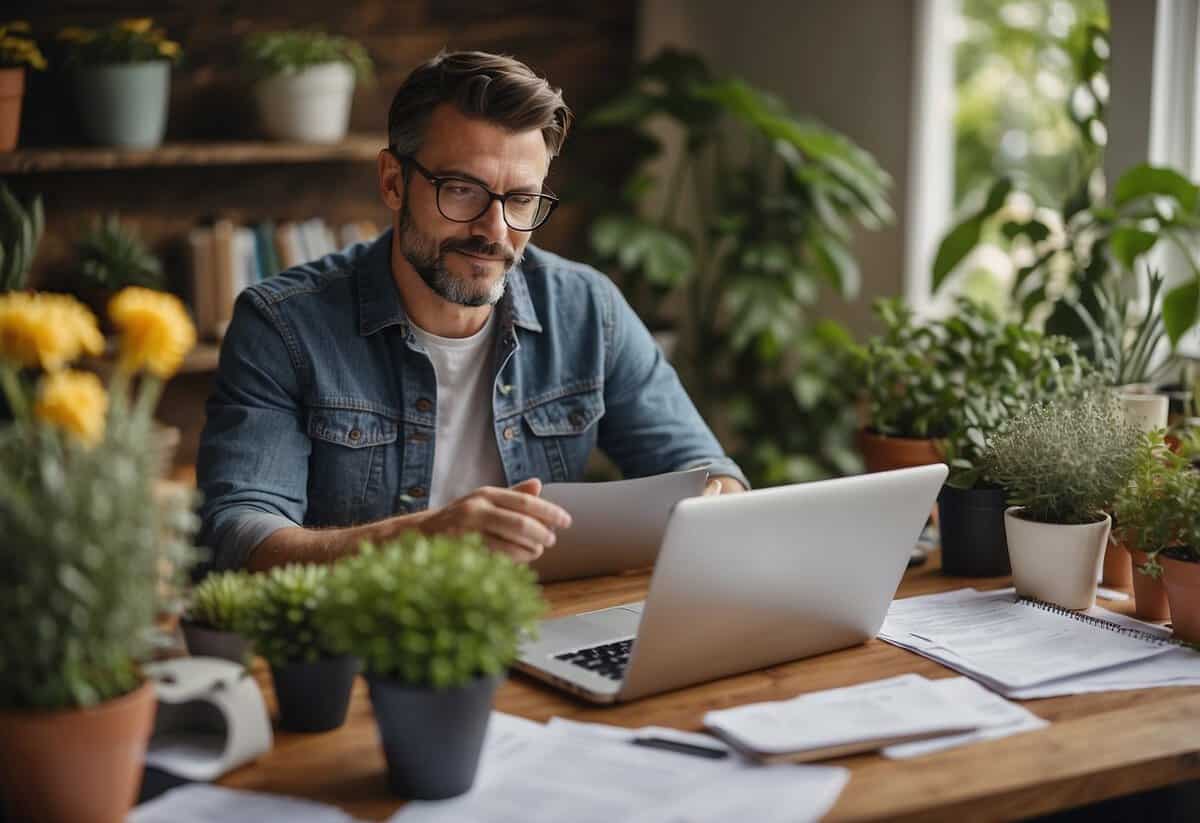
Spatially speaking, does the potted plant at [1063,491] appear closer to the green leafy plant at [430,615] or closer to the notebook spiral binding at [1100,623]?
the notebook spiral binding at [1100,623]

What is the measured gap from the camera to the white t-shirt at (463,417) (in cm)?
208

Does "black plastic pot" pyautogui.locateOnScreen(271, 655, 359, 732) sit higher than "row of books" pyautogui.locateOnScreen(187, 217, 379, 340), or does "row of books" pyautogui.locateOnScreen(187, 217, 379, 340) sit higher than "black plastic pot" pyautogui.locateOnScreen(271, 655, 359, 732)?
"row of books" pyautogui.locateOnScreen(187, 217, 379, 340)

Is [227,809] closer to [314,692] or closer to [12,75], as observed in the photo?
[314,692]

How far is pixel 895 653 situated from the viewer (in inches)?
60.4

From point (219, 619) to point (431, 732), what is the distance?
30 centimetres

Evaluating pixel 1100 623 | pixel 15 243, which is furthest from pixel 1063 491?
pixel 15 243

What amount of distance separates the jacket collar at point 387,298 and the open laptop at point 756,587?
0.66m

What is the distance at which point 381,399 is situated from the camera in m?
2.02

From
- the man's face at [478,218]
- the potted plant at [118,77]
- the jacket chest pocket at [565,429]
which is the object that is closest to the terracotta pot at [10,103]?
the potted plant at [118,77]

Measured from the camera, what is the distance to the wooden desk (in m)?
1.18

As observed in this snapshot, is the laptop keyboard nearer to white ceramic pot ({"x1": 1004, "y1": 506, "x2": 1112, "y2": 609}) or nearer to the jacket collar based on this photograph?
white ceramic pot ({"x1": 1004, "y1": 506, "x2": 1112, "y2": 609})

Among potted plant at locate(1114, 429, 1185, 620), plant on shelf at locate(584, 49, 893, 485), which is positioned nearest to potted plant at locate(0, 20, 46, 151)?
plant on shelf at locate(584, 49, 893, 485)

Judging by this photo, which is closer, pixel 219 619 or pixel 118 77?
pixel 219 619

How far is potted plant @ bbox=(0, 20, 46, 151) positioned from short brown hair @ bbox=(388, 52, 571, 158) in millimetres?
1691
